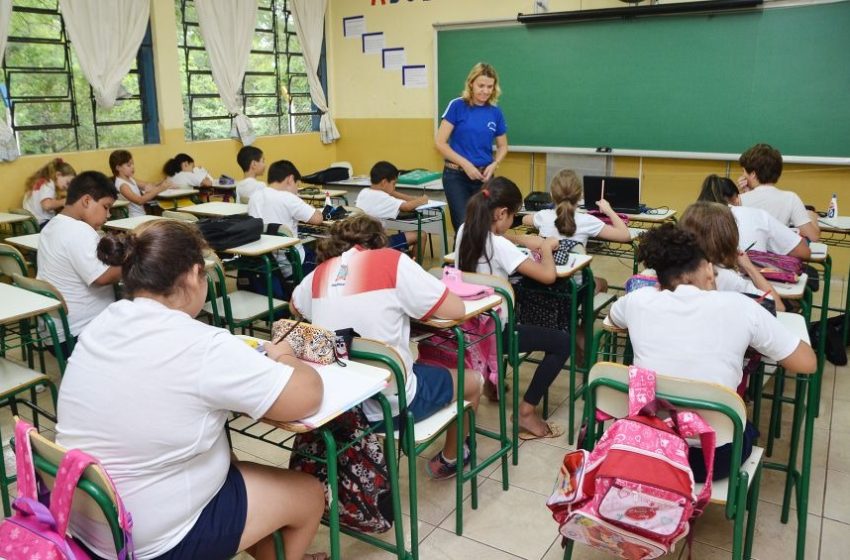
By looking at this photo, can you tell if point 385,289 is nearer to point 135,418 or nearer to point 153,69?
point 135,418

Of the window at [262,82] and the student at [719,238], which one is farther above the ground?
the window at [262,82]

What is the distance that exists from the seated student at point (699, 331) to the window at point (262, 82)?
Result: 571cm

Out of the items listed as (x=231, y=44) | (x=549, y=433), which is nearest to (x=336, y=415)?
(x=549, y=433)

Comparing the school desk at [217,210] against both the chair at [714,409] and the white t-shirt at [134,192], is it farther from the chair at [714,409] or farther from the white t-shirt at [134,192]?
the chair at [714,409]

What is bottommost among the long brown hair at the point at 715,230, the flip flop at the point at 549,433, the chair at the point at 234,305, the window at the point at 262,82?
the flip flop at the point at 549,433

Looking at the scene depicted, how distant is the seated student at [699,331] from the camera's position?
192 cm

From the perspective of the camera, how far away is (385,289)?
2.26 m

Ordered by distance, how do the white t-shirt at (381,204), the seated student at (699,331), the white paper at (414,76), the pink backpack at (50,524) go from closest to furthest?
1. the pink backpack at (50,524)
2. the seated student at (699,331)
3. the white t-shirt at (381,204)
4. the white paper at (414,76)

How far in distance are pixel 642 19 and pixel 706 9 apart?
53 cm

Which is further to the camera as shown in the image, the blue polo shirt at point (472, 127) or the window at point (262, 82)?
the window at point (262, 82)

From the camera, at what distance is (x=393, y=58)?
7602mm

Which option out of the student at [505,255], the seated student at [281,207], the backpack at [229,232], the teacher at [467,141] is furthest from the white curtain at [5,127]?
the student at [505,255]

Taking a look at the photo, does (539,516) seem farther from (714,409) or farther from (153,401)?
(153,401)

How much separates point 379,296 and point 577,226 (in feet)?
5.62
